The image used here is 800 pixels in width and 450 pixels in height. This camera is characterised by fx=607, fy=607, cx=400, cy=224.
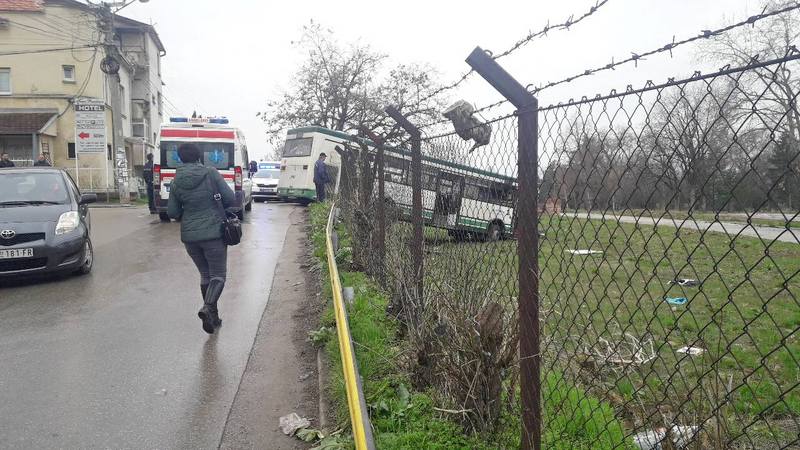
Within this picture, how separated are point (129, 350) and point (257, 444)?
2348 mm

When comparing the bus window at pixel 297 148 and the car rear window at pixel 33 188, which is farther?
the bus window at pixel 297 148

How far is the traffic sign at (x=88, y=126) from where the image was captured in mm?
22625

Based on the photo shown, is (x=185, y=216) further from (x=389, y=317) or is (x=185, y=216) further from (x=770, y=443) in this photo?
(x=770, y=443)

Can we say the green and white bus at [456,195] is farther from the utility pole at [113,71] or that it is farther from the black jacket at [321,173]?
the utility pole at [113,71]

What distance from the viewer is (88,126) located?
22.8m

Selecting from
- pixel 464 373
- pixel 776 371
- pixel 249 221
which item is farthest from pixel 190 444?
pixel 249 221

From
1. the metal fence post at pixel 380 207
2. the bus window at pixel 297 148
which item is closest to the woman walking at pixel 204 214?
the metal fence post at pixel 380 207

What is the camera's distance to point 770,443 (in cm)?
368

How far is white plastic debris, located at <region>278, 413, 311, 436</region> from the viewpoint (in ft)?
13.3

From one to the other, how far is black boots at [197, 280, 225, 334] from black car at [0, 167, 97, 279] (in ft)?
10.9

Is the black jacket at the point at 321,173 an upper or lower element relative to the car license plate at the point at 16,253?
upper

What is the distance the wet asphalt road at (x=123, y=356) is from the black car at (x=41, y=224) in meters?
0.33

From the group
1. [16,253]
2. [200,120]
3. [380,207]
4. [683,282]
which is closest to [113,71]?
[200,120]

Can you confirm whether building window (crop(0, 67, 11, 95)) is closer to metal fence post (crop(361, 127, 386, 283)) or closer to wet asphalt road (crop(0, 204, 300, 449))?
wet asphalt road (crop(0, 204, 300, 449))
